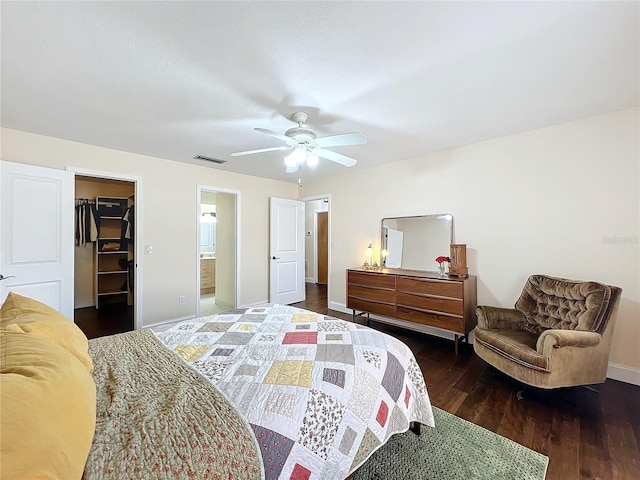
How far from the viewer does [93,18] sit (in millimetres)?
Answer: 1404

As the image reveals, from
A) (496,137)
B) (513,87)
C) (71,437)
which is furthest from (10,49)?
(496,137)

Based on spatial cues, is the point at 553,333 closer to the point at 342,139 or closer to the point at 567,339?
the point at 567,339

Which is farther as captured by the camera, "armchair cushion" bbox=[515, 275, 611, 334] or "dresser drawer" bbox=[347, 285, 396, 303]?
"dresser drawer" bbox=[347, 285, 396, 303]

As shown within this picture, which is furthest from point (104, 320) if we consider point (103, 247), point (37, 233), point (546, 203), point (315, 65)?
point (546, 203)

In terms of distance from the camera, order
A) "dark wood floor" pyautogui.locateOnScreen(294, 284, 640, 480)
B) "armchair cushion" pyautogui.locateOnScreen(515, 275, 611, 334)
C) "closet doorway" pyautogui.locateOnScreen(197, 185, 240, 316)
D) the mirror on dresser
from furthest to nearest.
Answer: "closet doorway" pyautogui.locateOnScreen(197, 185, 240, 316)
the mirror on dresser
"armchair cushion" pyautogui.locateOnScreen(515, 275, 611, 334)
"dark wood floor" pyautogui.locateOnScreen(294, 284, 640, 480)

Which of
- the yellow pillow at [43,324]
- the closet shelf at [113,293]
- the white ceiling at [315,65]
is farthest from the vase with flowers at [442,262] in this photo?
the closet shelf at [113,293]

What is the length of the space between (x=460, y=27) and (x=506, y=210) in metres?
2.16

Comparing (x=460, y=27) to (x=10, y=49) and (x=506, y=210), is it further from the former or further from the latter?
(x=10, y=49)

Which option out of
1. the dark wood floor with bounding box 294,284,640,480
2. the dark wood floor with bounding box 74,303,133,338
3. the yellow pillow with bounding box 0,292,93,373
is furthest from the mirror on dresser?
the dark wood floor with bounding box 74,303,133,338

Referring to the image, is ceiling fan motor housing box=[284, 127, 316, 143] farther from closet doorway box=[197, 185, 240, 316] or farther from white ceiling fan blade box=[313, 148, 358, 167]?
closet doorway box=[197, 185, 240, 316]

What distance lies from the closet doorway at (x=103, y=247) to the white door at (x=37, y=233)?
1.66 metres

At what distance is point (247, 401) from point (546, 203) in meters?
3.20

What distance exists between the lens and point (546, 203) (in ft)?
9.02

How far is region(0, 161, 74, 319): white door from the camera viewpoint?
2576mm
